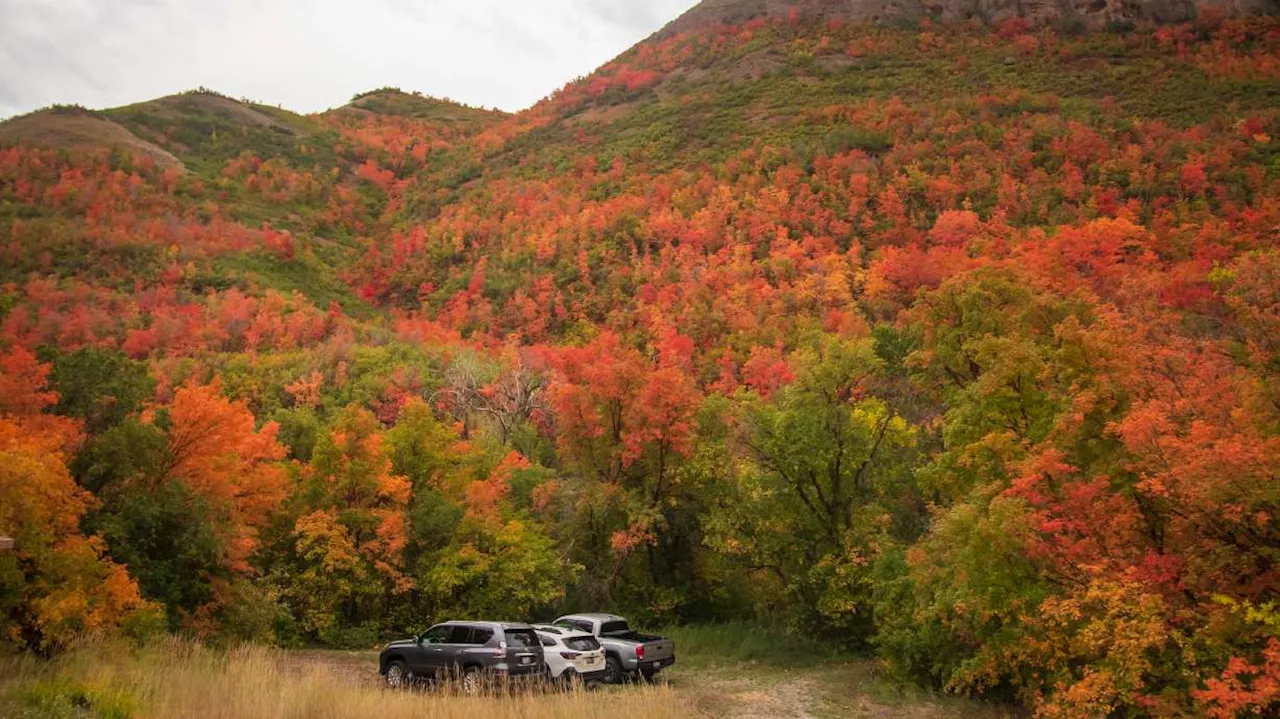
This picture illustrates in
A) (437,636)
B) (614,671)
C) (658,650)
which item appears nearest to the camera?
(437,636)

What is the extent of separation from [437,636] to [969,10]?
167m

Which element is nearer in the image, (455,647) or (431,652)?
(455,647)

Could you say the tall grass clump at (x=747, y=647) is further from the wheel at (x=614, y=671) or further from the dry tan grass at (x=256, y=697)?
the dry tan grass at (x=256, y=697)

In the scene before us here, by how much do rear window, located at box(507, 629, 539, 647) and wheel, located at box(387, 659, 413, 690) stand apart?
8.27ft

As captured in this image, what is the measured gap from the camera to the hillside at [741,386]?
14.6 meters

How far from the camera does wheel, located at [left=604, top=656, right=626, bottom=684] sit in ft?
64.3

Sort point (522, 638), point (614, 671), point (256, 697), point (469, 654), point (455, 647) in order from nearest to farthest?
point (256, 697) → point (469, 654) → point (455, 647) → point (522, 638) → point (614, 671)

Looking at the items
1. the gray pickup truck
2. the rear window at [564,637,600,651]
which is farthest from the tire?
the rear window at [564,637,600,651]

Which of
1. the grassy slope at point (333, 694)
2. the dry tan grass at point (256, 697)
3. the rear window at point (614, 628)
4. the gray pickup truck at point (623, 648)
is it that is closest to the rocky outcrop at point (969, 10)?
the grassy slope at point (333, 694)

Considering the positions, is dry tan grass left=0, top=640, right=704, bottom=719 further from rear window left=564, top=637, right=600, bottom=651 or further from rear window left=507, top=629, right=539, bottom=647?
rear window left=564, top=637, right=600, bottom=651

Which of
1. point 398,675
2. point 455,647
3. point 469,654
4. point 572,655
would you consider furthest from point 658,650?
point 398,675

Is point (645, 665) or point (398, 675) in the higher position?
point (398, 675)

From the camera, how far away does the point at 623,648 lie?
1978 centimetres

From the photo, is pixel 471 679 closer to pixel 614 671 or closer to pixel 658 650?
pixel 614 671
